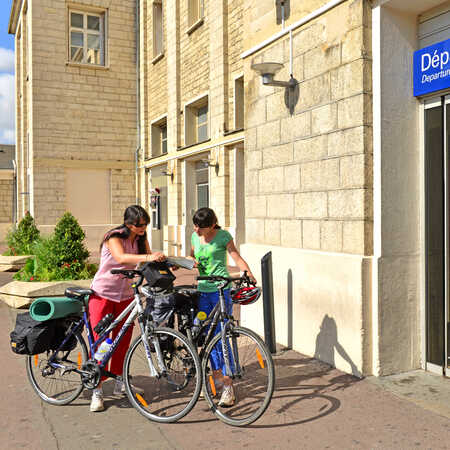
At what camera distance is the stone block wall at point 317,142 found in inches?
194

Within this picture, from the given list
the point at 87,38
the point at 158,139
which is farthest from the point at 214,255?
the point at 87,38

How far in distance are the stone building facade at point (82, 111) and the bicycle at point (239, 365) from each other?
636 inches

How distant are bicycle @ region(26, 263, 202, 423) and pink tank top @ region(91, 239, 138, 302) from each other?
111mm

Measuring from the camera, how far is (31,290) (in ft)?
27.9

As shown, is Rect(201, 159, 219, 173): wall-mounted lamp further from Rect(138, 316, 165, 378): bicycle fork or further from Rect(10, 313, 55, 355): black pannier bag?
Rect(138, 316, 165, 378): bicycle fork

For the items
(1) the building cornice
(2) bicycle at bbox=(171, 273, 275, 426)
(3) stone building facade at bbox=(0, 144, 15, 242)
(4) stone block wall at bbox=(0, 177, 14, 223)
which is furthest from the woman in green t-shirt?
(4) stone block wall at bbox=(0, 177, 14, 223)

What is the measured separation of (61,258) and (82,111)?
1137 centimetres

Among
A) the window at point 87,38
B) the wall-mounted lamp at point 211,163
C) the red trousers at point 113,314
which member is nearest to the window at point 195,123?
the wall-mounted lamp at point 211,163

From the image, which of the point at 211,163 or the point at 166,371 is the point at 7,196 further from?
the point at 166,371

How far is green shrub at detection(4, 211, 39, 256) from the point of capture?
14.8 metres

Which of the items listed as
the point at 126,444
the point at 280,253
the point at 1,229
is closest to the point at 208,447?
the point at 126,444

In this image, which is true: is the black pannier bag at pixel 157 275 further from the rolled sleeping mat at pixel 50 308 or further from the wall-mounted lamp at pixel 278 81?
the wall-mounted lamp at pixel 278 81

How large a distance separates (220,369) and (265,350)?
1.59ft

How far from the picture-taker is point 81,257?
9383 millimetres
